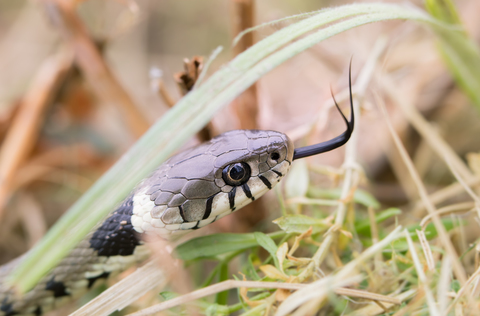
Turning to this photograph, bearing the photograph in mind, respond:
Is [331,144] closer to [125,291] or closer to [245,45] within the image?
[245,45]

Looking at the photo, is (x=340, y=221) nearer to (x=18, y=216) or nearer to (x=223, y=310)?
(x=223, y=310)

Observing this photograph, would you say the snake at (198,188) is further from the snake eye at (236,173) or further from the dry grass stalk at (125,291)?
the dry grass stalk at (125,291)

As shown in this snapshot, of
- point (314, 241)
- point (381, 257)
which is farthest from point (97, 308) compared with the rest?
point (381, 257)

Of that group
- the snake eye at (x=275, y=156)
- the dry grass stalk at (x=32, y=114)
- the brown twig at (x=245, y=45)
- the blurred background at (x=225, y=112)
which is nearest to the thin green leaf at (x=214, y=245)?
the snake eye at (x=275, y=156)

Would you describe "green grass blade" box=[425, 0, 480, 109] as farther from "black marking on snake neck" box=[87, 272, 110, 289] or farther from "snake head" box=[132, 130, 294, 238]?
"black marking on snake neck" box=[87, 272, 110, 289]

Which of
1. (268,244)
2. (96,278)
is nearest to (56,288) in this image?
(96,278)

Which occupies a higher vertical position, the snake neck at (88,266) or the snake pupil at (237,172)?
the snake neck at (88,266)

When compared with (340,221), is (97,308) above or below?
above
